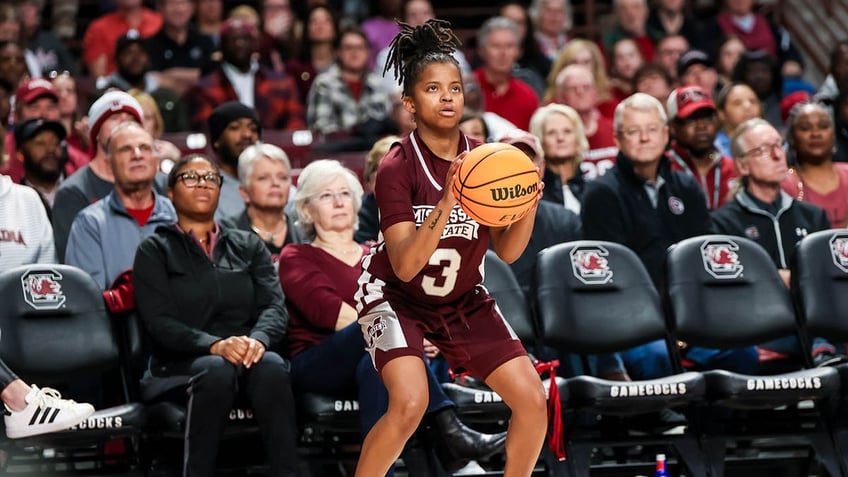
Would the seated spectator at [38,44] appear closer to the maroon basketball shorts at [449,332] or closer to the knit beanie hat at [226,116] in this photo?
the knit beanie hat at [226,116]

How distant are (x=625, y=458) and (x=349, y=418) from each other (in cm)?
146

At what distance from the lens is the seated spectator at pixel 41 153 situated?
22.8 ft

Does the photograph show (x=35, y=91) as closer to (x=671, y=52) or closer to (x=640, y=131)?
(x=640, y=131)

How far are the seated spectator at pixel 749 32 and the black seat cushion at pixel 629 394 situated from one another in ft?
19.8

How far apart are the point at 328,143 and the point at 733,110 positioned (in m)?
2.66

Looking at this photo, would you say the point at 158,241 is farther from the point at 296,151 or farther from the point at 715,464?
the point at 296,151

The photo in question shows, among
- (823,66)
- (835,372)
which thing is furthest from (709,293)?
(823,66)

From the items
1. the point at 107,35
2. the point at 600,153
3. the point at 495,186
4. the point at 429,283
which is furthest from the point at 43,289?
the point at 107,35

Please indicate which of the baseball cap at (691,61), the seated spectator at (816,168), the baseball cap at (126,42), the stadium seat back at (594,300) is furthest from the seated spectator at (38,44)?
the seated spectator at (816,168)

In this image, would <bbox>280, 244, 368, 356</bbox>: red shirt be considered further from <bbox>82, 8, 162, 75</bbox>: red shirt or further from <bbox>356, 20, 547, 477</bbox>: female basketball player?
<bbox>82, 8, 162, 75</bbox>: red shirt

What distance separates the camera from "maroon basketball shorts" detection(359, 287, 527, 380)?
4414mm

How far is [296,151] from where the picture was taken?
28.0 ft

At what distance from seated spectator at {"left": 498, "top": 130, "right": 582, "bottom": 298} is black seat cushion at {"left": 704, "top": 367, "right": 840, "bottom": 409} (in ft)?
3.93

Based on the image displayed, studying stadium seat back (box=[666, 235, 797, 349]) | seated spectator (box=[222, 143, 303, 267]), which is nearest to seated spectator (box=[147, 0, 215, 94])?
seated spectator (box=[222, 143, 303, 267])
